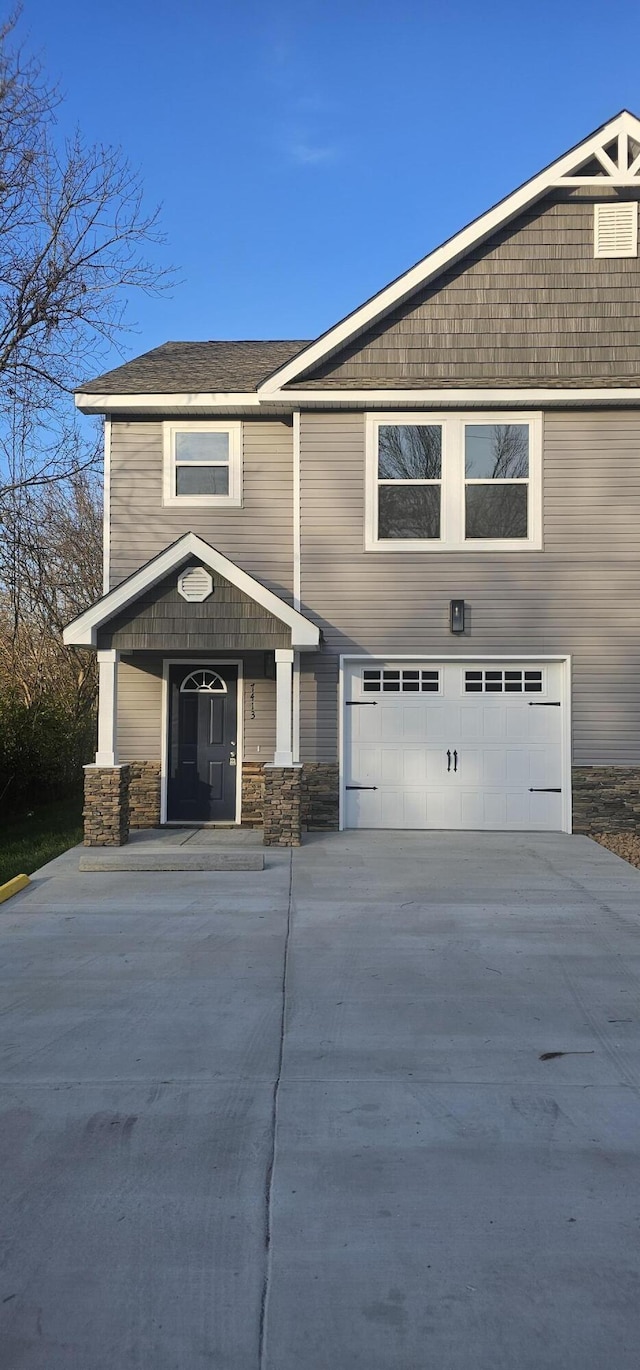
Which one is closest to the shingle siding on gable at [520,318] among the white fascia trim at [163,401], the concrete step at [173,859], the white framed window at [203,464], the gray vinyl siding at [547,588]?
the gray vinyl siding at [547,588]

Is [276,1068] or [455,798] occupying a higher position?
[455,798]

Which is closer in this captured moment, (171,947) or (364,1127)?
(364,1127)

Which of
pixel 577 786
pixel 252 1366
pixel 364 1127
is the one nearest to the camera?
pixel 252 1366

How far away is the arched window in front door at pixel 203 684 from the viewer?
1179 centimetres

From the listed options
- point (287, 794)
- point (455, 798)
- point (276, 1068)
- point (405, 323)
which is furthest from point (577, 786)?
point (276, 1068)

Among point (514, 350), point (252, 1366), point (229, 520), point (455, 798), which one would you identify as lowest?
point (252, 1366)

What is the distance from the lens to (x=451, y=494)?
11.2m

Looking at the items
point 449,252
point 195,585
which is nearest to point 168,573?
point 195,585

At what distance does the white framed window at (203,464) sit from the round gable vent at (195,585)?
1.64 m

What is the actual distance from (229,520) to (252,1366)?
10014 millimetres

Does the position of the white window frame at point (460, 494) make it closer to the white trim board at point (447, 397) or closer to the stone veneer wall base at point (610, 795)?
the white trim board at point (447, 397)

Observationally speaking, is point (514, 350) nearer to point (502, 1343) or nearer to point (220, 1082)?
point (220, 1082)

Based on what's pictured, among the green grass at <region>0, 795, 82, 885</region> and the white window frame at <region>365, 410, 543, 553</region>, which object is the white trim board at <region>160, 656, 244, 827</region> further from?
the white window frame at <region>365, 410, 543, 553</region>

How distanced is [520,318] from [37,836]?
9.29m
